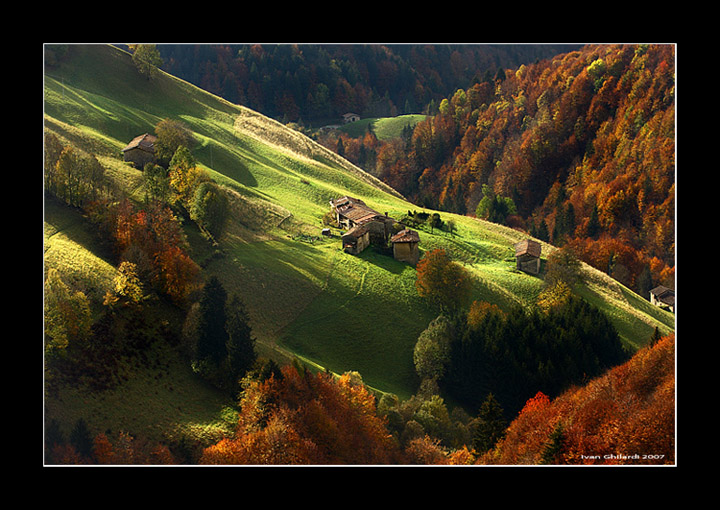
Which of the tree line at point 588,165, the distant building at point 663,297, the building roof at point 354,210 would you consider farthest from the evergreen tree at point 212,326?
the tree line at point 588,165

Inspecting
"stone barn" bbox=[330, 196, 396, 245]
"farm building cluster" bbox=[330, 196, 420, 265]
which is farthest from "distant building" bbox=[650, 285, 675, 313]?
"stone barn" bbox=[330, 196, 396, 245]

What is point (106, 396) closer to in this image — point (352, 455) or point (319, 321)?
point (352, 455)

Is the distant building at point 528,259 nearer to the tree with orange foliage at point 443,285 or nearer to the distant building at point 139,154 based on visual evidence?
the tree with orange foliage at point 443,285

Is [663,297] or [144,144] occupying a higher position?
[144,144]

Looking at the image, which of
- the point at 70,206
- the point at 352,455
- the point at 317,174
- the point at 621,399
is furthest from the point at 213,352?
the point at 317,174

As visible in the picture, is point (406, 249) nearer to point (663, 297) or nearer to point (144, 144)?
point (144, 144)

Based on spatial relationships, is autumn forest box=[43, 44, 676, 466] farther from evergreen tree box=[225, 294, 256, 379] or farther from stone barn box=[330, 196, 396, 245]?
stone barn box=[330, 196, 396, 245]

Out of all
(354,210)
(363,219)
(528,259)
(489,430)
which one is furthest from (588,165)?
(489,430)
